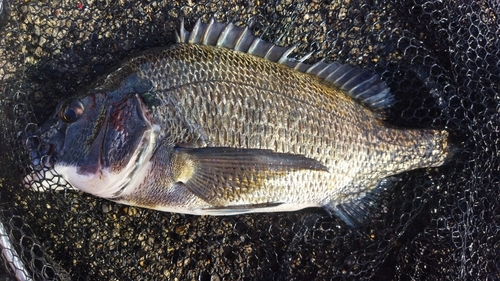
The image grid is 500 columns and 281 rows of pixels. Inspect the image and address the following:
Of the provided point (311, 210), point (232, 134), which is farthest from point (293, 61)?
point (311, 210)

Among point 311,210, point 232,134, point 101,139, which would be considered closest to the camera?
point 101,139

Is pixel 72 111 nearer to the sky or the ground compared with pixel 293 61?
nearer to the ground

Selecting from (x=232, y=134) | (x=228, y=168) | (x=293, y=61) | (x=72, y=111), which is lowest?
(x=228, y=168)

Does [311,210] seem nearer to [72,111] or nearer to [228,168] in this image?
[228,168]

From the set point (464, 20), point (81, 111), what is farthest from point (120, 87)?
point (464, 20)

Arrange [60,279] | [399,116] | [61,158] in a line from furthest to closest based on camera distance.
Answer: [399,116], [60,279], [61,158]

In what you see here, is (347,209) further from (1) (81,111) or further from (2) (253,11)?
(1) (81,111)

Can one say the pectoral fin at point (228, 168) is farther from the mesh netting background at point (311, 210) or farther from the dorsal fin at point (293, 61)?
the dorsal fin at point (293, 61)
